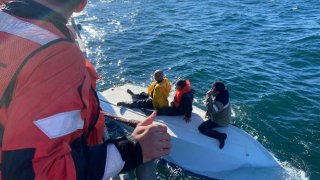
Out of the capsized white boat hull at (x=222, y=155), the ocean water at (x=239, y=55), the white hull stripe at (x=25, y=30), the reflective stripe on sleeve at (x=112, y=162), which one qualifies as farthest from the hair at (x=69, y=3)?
the ocean water at (x=239, y=55)

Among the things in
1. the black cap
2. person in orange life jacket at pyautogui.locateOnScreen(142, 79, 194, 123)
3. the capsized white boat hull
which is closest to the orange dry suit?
the black cap

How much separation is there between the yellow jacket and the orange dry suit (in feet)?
→ 22.8

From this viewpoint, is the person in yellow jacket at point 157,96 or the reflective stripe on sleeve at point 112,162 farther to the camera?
the person in yellow jacket at point 157,96

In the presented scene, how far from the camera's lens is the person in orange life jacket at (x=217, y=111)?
288 inches

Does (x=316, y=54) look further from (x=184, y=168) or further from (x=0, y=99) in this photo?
(x=0, y=99)

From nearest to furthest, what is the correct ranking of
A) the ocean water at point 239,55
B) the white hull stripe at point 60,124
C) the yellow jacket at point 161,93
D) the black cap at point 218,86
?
the white hull stripe at point 60,124 < the black cap at point 218,86 < the yellow jacket at point 161,93 < the ocean water at point 239,55

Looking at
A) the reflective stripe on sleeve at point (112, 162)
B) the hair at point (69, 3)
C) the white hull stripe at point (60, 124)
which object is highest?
the hair at point (69, 3)

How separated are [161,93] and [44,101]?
23.6 feet

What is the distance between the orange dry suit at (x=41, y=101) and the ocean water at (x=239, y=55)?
6559 millimetres

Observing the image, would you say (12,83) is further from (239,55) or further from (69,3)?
(239,55)

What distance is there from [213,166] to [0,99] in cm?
659

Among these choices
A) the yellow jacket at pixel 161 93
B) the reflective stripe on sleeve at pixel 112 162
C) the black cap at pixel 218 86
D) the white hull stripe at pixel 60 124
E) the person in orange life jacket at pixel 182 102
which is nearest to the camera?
the white hull stripe at pixel 60 124

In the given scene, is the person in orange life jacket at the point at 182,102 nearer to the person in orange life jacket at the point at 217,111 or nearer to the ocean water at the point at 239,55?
the person in orange life jacket at the point at 217,111

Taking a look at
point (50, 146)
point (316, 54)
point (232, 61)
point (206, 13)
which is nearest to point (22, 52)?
point (50, 146)
